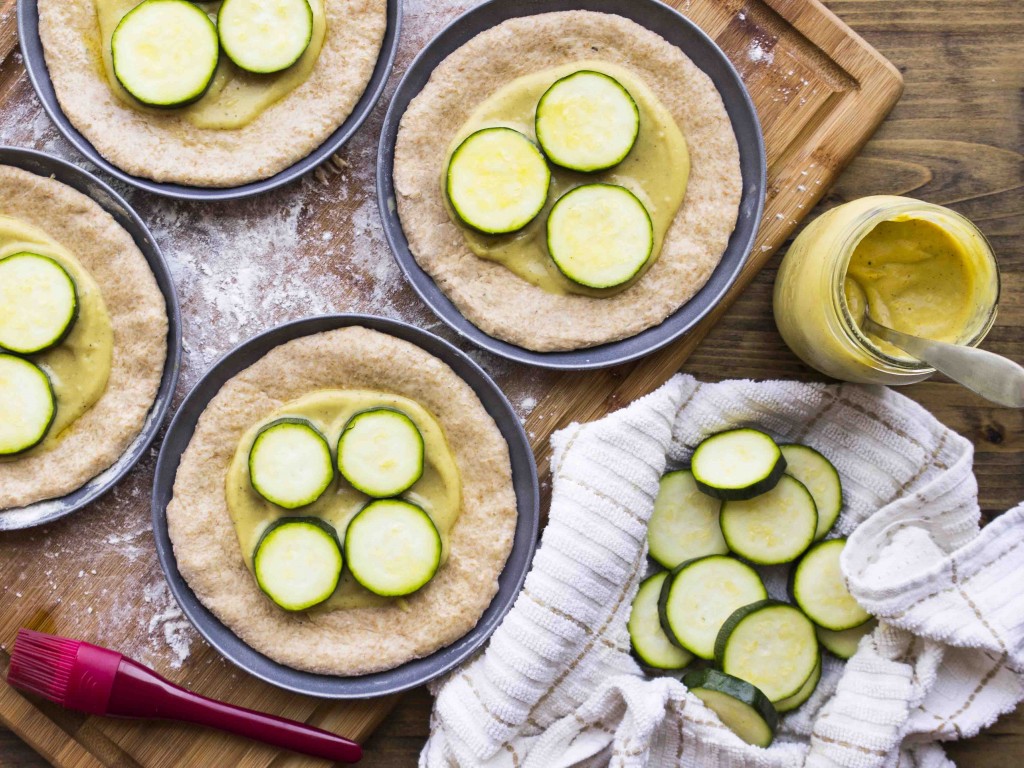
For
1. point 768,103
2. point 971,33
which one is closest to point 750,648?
point 768,103

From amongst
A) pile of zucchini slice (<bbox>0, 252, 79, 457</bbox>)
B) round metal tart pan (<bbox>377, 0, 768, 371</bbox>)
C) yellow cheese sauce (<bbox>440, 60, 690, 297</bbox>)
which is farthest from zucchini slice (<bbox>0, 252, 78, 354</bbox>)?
yellow cheese sauce (<bbox>440, 60, 690, 297</bbox>)

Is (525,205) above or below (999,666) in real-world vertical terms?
above

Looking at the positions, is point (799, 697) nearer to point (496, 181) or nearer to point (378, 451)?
point (378, 451)

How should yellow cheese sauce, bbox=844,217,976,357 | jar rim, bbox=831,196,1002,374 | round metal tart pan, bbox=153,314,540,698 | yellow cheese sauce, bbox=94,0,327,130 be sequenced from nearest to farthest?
jar rim, bbox=831,196,1002,374 < yellow cheese sauce, bbox=844,217,976,357 < round metal tart pan, bbox=153,314,540,698 < yellow cheese sauce, bbox=94,0,327,130

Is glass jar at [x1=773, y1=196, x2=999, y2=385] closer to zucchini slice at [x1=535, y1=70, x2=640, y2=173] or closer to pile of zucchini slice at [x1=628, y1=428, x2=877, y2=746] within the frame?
pile of zucchini slice at [x1=628, y1=428, x2=877, y2=746]

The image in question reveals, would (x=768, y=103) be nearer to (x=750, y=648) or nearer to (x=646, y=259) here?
(x=646, y=259)

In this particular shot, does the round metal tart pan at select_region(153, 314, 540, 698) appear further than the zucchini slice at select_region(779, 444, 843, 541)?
No
